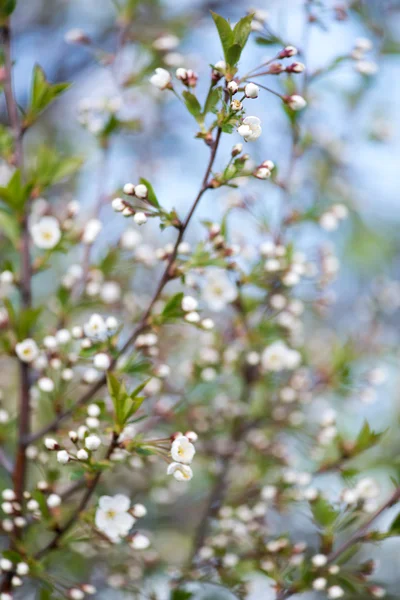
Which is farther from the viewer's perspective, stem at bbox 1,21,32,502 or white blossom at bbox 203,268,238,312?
white blossom at bbox 203,268,238,312

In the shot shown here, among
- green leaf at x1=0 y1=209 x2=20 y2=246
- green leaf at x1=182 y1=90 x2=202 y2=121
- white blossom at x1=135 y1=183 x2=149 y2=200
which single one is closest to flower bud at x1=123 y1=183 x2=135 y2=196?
white blossom at x1=135 y1=183 x2=149 y2=200

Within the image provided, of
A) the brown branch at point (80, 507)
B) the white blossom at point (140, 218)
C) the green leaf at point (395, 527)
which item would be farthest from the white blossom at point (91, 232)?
the green leaf at point (395, 527)

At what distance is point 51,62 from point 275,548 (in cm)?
187

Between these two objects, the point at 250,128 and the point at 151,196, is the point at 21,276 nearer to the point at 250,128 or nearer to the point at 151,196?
the point at 151,196

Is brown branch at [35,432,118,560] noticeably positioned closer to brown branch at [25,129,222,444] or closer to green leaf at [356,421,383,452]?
brown branch at [25,129,222,444]

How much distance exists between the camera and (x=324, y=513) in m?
0.95

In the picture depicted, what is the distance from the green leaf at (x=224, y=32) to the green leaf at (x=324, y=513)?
0.65 metres

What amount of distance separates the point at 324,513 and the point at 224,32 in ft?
2.25

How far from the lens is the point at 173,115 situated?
2137mm

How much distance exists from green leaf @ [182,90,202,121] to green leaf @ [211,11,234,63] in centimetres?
7

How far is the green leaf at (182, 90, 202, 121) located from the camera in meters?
0.78

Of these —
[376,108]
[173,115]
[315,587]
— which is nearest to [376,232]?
[376,108]

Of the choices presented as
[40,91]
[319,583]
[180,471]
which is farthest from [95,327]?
[319,583]

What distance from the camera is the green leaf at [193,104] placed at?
778 millimetres
